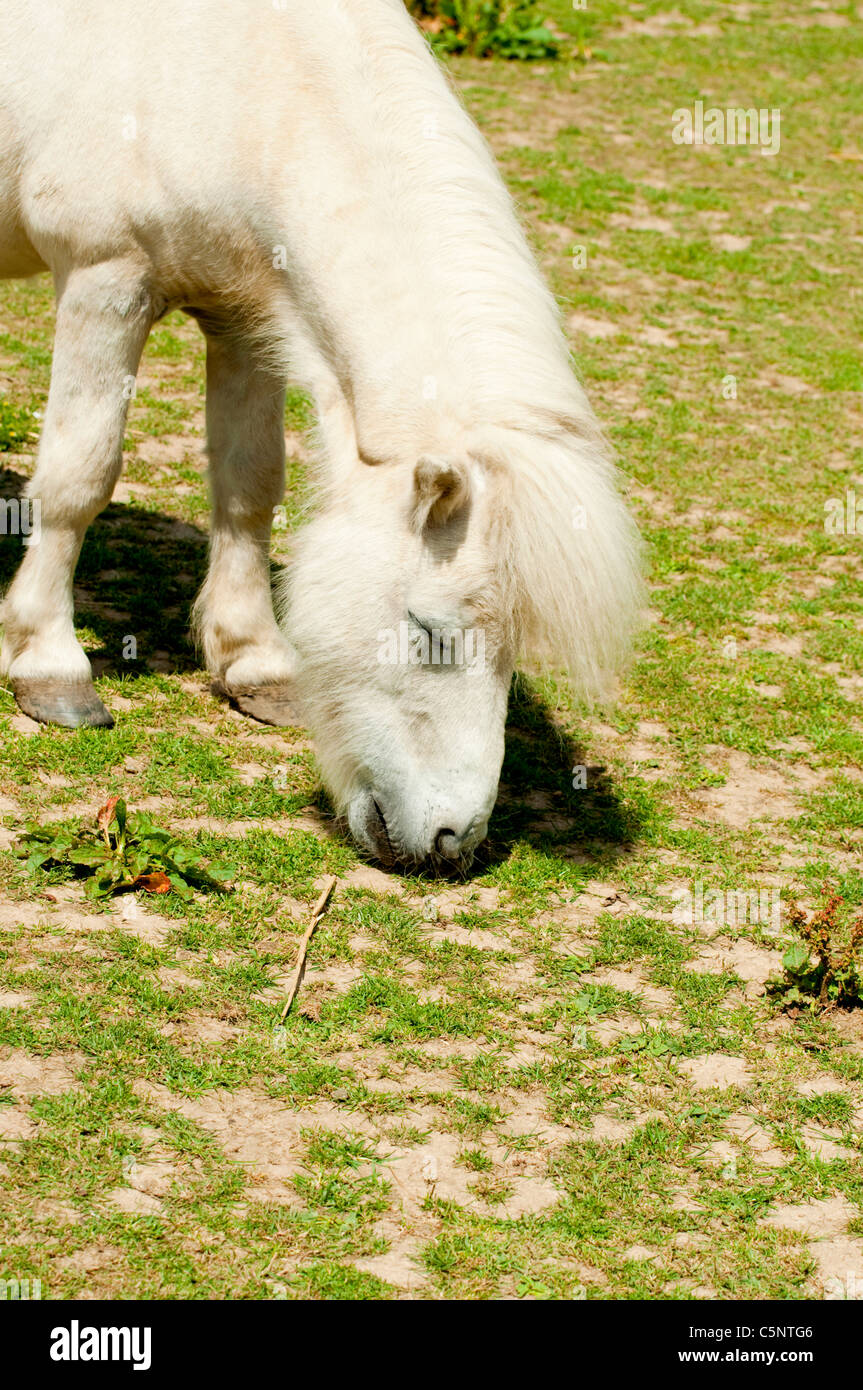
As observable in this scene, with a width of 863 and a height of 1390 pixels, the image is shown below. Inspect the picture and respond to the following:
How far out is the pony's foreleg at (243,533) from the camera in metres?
4.88

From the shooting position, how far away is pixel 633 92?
44.5ft

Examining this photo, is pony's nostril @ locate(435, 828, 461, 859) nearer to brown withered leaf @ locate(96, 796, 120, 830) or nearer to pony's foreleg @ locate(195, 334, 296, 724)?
brown withered leaf @ locate(96, 796, 120, 830)

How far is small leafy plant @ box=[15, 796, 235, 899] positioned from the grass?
0.19ft

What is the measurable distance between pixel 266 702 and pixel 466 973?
1.55 m

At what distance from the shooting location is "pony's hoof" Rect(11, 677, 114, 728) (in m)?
4.67

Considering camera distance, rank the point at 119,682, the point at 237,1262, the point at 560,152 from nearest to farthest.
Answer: the point at 237,1262 < the point at 119,682 < the point at 560,152

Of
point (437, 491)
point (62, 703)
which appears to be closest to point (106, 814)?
point (62, 703)

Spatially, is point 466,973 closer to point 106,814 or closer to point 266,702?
point 106,814

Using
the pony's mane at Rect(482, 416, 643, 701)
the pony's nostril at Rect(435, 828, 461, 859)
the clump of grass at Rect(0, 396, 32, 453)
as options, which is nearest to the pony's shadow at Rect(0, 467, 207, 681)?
the clump of grass at Rect(0, 396, 32, 453)

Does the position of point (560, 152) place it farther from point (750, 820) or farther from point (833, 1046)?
point (833, 1046)

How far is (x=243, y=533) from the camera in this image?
500cm

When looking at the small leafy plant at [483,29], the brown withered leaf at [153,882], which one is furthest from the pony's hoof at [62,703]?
the small leafy plant at [483,29]

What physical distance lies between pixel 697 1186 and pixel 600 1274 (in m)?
0.38
